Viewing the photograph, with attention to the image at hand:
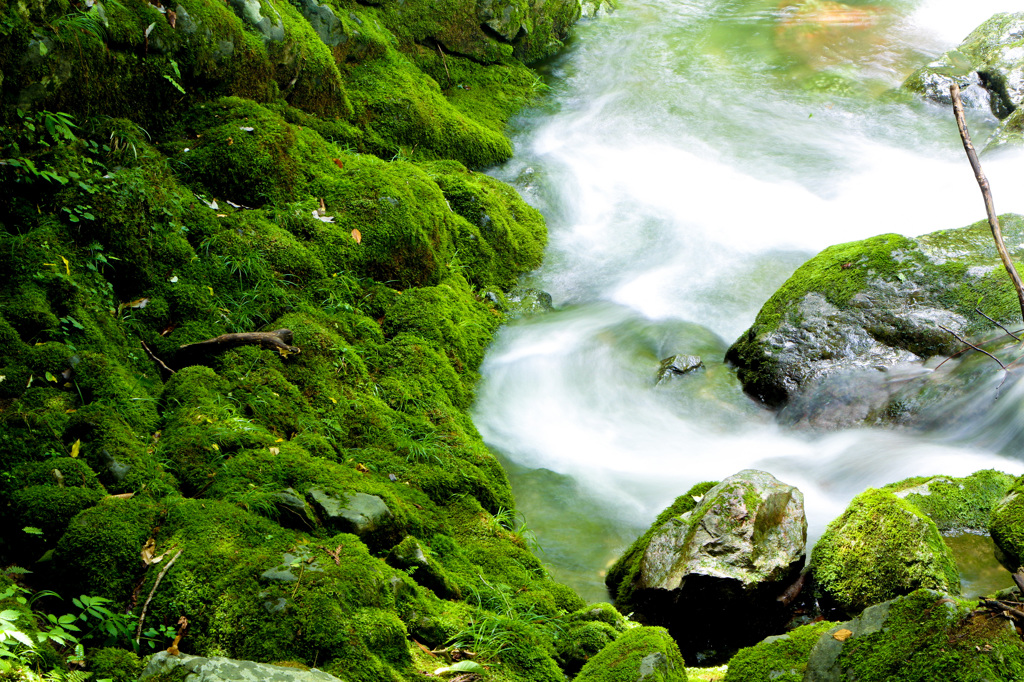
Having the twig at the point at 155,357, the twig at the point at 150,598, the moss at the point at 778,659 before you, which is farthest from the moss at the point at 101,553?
the moss at the point at 778,659

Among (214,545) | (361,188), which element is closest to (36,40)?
(361,188)

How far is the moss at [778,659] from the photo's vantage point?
10.2 ft

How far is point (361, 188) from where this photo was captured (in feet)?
22.5

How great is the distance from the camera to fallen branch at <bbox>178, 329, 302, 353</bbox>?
4887 millimetres

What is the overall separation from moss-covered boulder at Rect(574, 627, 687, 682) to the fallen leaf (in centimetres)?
69

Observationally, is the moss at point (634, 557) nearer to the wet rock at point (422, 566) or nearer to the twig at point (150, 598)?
the wet rock at point (422, 566)

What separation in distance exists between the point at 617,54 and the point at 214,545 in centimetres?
1194

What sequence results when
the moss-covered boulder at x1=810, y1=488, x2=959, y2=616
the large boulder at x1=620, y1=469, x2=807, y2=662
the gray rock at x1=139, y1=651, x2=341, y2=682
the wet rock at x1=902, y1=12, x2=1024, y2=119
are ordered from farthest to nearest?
the wet rock at x1=902, y1=12, x2=1024, y2=119 < the large boulder at x1=620, y1=469, x2=807, y2=662 < the moss-covered boulder at x1=810, y1=488, x2=959, y2=616 < the gray rock at x1=139, y1=651, x2=341, y2=682

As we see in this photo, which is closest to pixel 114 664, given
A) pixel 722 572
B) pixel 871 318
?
pixel 722 572

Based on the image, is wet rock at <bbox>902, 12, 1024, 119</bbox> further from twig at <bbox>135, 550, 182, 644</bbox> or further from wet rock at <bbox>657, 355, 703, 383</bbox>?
twig at <bbox>135, 550, 182, 644</bbox>

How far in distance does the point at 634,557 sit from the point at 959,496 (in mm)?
2203

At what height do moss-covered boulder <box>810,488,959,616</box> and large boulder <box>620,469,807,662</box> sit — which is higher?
moss-covered boulder <box>810,488,959,616</box>

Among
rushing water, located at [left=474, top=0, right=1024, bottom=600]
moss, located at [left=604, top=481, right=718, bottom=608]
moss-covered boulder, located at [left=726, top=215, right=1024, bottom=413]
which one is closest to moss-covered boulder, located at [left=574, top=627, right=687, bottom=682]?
moss, located at [left=604, top=481, right=718, bottom=608]

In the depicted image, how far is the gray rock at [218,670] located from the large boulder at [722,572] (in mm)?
2570
